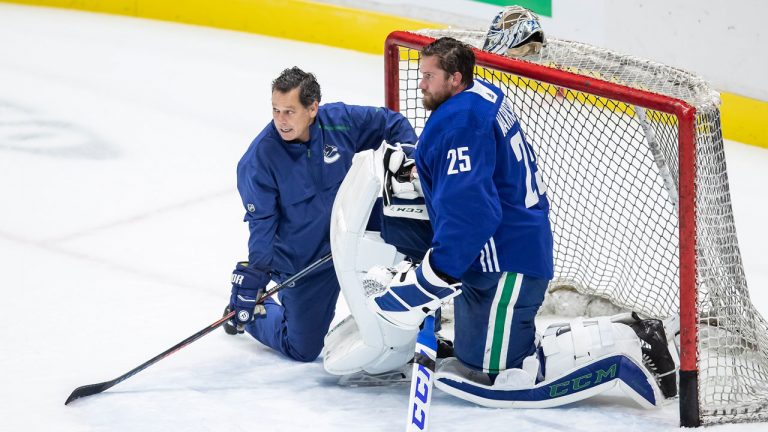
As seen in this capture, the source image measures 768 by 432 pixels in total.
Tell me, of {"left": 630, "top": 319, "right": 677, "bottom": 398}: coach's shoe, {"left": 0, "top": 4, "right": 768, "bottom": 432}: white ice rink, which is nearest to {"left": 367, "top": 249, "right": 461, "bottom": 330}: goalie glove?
{"left": 0, "top": 4, "right": 768, "bottom": 432}: white ice rink

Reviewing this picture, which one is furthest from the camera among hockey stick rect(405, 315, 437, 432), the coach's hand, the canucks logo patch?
the canucks logo patch

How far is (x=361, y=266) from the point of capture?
274 centimetres

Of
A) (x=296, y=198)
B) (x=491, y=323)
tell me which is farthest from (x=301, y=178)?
(x=491, y=323)

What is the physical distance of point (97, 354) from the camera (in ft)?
10.2

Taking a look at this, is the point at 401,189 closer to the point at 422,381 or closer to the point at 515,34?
the point at 422,381

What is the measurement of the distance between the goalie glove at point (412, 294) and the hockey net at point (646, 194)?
53 centimetres

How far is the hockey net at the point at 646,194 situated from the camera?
2.54 metres

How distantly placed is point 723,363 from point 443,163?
0.88 metres

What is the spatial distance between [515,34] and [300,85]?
1.92ft

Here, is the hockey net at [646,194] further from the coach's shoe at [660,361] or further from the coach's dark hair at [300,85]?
the coach's dark hair at [300,85]

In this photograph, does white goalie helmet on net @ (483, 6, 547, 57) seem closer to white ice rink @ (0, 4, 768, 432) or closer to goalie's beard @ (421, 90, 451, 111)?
goalie's beard @ (421, 90, 451, 111)

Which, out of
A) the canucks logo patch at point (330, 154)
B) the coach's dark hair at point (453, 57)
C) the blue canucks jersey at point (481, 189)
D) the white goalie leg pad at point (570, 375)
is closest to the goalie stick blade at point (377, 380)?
the white goalie leg pad at point (570, 375)

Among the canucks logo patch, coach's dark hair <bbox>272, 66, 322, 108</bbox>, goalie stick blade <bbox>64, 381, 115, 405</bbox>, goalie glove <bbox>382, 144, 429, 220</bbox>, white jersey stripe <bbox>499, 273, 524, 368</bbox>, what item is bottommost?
goalie stick blade <bbox>64, 381, 115, 405</bbox>

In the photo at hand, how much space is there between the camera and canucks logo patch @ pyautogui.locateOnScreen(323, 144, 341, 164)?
9.95ft
